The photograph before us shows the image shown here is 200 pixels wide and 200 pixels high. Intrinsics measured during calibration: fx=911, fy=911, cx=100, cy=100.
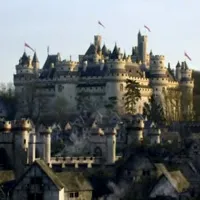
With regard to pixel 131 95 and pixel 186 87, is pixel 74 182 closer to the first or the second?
pixel 131 95

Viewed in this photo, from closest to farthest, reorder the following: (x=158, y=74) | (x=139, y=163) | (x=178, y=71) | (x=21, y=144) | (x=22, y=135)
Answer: (x=139, y=163) → (x=21, y=144) → (x=22, y=135) → (x=158, y=74) → (x=178, y=71)

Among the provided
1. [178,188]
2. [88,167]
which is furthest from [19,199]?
[88,167]

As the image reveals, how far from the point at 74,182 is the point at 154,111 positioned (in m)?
60.0

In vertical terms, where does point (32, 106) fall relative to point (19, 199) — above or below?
above

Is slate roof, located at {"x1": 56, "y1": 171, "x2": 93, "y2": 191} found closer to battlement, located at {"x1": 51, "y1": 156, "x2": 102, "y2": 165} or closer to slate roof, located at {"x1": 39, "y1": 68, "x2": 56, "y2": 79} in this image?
battlement, located at {"x1": 51, "y1": 156, "x2": 102, "y2": 165}

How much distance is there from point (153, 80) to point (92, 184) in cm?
7113

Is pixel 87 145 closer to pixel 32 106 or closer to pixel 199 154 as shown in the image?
pixel 199 154

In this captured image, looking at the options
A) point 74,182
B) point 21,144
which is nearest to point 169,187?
point 74,182

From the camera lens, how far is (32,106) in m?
118

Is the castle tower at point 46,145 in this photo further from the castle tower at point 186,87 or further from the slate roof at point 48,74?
the slate roof at point 48,74

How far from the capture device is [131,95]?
11338 cm

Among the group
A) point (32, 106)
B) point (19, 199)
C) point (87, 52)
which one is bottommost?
point (19, 199)

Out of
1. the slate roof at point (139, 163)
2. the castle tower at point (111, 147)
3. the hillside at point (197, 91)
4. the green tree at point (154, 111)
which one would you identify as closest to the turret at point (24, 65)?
the green tree at point (154, 111)

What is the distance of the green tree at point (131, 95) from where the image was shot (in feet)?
367
